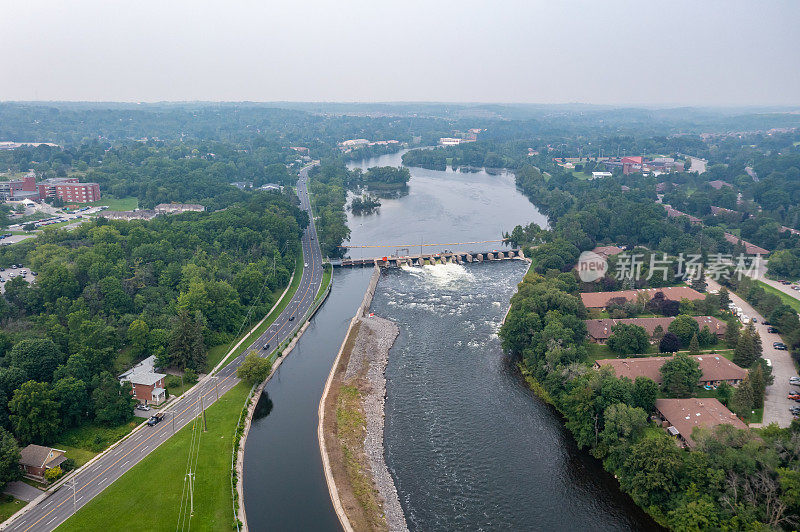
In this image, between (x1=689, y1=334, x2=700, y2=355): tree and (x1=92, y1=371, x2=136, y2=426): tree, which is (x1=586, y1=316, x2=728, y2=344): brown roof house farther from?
(x1=92, y1=371, x2=136, y2=426): tree

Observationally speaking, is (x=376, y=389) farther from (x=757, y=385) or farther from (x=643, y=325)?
(x=757, y=385)

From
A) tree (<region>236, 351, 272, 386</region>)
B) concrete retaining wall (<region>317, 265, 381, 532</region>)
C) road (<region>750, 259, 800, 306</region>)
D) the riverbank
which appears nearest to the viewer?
concrete retaining wall (<region>317, 265, 381, 532</region>)

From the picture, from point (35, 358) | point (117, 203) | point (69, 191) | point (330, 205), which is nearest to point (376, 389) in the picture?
point (35, 358)

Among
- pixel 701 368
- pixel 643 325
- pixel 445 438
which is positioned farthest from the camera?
pixel 643 325

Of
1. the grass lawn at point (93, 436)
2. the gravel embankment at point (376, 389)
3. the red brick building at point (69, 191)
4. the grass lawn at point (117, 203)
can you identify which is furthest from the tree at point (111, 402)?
the red brick building at point (69, 191)

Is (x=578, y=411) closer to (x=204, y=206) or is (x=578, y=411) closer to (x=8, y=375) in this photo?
(x=8, y=375)

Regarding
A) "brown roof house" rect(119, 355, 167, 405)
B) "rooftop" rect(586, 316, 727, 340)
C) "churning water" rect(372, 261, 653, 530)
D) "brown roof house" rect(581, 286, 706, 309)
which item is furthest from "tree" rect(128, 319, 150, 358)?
"brown roof house" rect(581, 286, 706, 309)

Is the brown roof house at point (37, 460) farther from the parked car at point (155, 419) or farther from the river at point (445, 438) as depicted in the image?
the river at point (445, 438)
